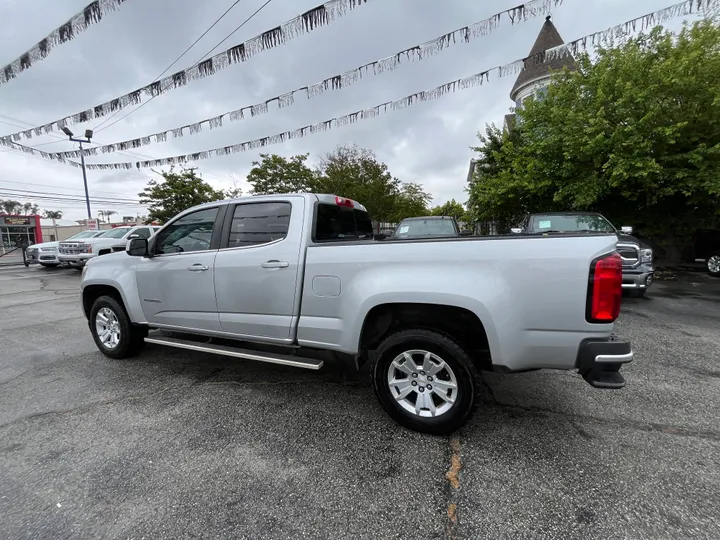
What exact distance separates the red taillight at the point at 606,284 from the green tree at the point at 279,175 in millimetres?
24793

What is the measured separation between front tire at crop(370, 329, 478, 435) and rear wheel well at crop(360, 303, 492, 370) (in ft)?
0.43

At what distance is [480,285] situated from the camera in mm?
2268

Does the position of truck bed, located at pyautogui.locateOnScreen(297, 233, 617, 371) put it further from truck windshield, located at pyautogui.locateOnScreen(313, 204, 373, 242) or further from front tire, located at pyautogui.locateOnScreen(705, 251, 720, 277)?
front tire, located at pyautogui.locateOnScreen(705, 251, 720, 277)

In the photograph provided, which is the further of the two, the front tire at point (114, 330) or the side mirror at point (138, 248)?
the front tire at point (114, 330)

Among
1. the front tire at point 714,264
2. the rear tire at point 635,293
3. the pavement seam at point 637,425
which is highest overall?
the front tire at point 714,264

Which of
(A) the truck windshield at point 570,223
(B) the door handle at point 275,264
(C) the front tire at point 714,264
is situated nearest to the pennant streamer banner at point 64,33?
(B) the door handle at point 275,264

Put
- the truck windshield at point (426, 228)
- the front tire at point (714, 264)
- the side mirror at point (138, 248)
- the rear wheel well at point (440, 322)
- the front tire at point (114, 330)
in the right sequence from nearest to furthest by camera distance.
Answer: the rear wheel well at point (440, 322), the side mirror at point (138, 248), the front tire at point (114, 330), the front tire at point (714, 264), the truck windshield at point (426, 228)

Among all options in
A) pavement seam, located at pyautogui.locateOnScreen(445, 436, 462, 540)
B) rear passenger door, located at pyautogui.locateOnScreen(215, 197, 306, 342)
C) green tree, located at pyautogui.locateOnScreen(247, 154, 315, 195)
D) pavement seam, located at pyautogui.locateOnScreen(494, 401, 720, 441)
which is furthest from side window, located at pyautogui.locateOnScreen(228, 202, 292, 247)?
green tree, located at pyautogui.locateOnScreen(247, 154, 315, 195)

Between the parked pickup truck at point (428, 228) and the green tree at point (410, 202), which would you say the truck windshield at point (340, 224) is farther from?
the green tree at point (410, 202)

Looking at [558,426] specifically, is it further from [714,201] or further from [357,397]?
[714,201]

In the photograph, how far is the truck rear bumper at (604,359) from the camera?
207 centimetres

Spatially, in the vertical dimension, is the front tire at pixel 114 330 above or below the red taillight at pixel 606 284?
below

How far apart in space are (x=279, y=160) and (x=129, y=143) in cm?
1450

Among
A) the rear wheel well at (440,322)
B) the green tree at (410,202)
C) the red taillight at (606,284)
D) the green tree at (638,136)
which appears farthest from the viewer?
the green tree at (410,202)
